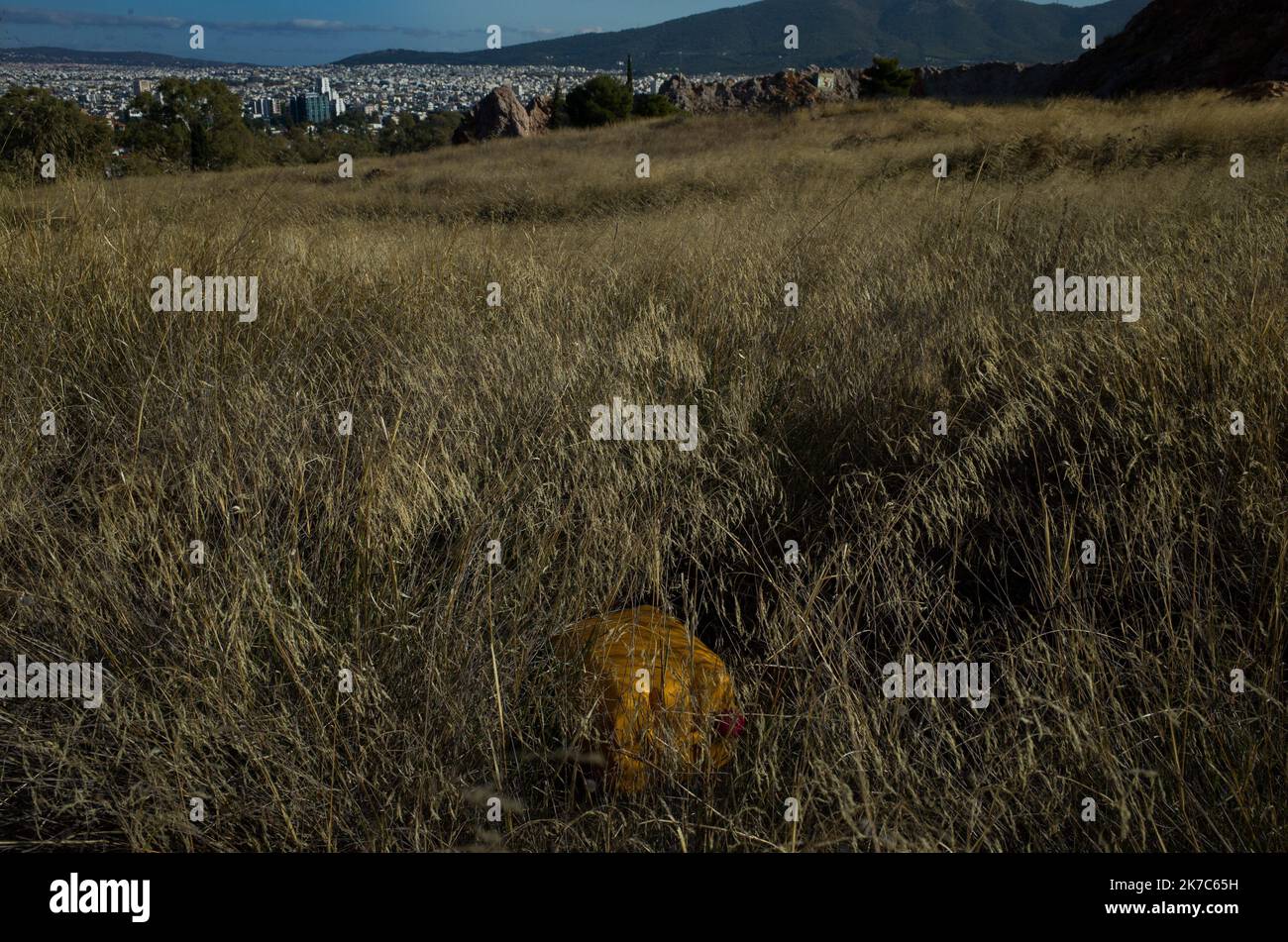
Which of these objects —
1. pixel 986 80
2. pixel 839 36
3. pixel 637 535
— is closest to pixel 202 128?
pixel 637 535

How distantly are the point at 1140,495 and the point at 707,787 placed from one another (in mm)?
1362

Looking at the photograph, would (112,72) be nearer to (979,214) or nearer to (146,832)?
(979,214)

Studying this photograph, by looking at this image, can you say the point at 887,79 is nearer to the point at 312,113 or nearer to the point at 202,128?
the point at 312,113

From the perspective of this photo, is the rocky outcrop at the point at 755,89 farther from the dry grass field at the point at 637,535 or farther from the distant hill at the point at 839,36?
the dry grass field at the point at 637,535

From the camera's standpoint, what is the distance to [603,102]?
32.5 m

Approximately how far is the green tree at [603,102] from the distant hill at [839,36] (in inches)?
1224

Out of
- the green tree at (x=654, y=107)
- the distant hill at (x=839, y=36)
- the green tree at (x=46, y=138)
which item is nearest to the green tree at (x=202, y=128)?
the green tree at (x=46, y=138)

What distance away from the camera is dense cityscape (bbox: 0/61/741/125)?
263 inches

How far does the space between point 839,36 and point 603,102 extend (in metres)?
50.4

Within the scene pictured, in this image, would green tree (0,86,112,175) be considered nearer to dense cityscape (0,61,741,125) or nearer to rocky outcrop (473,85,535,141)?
dense cityscape (0,61,741,125)

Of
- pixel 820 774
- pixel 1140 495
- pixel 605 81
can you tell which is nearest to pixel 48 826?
pixel 820 774

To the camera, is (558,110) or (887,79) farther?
(558,110)

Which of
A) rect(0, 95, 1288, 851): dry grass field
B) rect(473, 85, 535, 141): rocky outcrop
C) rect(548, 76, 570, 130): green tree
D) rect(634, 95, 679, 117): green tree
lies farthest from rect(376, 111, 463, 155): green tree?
rect(0, 95, 1288, 851): dry grass field

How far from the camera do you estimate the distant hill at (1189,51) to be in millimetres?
18297
